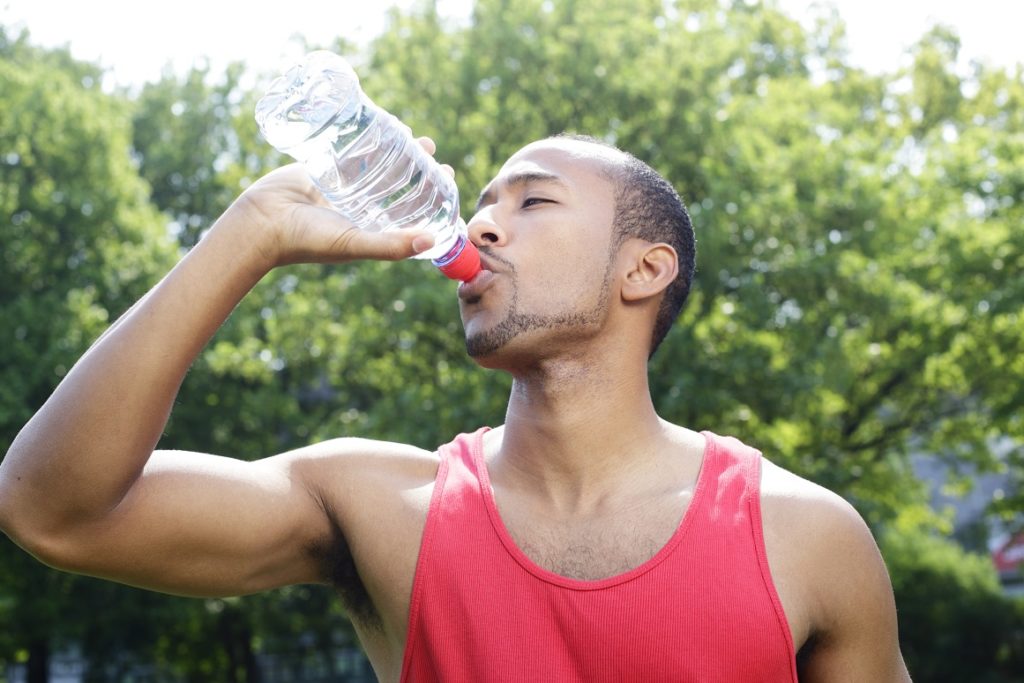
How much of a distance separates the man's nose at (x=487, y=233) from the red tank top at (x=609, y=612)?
30.1 inches

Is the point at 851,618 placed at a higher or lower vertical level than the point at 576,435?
lower

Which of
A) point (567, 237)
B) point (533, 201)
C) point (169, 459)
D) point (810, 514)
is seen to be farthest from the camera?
point (533, 201)

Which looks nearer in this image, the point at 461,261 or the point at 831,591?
the point at 831,591

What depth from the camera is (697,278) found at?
15.4m

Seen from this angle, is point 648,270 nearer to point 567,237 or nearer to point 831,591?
point 567,237

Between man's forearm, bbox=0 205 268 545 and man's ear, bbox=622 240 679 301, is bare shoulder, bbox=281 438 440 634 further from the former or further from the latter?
man's ear, bbox=622 240 679 301

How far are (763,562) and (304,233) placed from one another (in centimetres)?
134

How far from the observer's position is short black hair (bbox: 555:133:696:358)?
3447mm

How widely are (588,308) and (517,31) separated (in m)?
14.7

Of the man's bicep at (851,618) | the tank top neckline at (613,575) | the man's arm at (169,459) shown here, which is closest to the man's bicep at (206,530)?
the man's arm at (169,459)

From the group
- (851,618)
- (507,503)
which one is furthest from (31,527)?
(851,618)

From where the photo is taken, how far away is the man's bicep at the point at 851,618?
2826mm

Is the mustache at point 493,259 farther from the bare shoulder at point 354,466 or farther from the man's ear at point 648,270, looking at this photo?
the bare shoulder at point 354,466

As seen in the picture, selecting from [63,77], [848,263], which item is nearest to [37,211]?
[63,77]
